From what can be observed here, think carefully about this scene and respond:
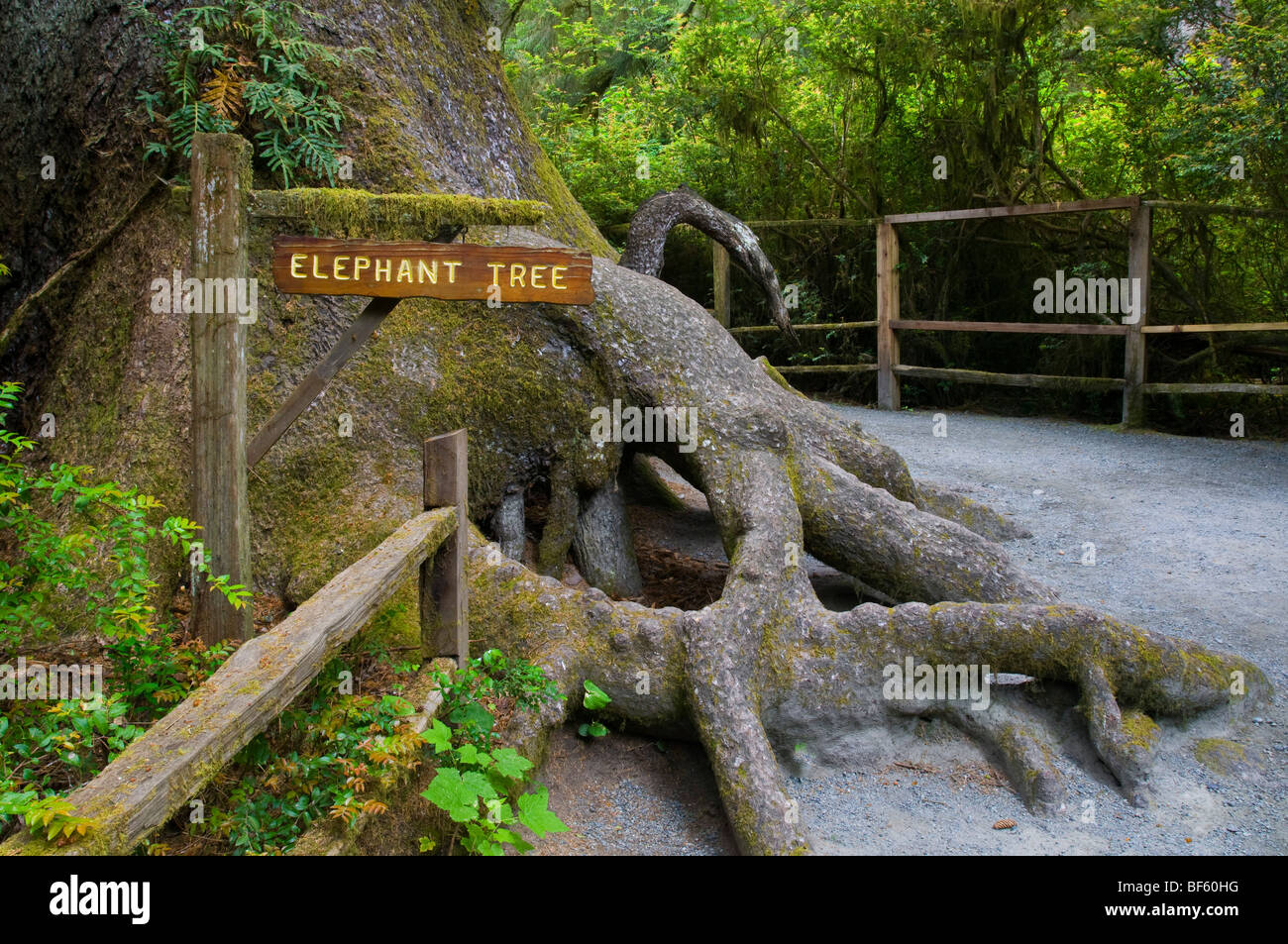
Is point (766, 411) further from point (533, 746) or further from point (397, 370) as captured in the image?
point (533, 746)

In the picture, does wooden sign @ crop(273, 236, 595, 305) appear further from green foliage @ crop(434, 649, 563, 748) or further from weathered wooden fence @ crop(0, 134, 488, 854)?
green foliage @ crop(434, 649, 563, 748)

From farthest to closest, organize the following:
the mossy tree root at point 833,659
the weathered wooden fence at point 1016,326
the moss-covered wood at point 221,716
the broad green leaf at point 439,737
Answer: the weathered wooden fence at point 1016,326 < the mossy tree root at point 833,659 < the broad green leaf at point 439,737 < the moss-covered wood at point 221,716

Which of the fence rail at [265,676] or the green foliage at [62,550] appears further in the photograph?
the green foliage at [62,550]

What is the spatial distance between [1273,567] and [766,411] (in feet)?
9.41

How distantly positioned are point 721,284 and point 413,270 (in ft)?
29.4

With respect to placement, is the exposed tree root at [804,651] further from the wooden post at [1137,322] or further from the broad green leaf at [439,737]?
the wooden post at [1137,322]

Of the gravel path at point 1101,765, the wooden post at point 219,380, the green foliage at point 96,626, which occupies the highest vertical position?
the wooden post at point 219,380

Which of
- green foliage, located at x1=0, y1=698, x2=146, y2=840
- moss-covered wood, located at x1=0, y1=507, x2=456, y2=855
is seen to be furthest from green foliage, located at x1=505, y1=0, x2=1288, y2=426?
green foliage, located at x1=0, y1=698, x2=146, y2=840

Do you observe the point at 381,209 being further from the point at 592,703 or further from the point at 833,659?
the point at 833,659

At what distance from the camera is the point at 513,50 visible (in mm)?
17781

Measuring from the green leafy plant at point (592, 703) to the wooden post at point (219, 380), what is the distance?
1.17m

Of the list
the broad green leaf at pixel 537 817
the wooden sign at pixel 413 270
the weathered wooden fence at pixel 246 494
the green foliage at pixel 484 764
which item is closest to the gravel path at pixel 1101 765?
the green foliage at pixel 484 764

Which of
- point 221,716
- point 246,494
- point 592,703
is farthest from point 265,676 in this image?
point 592,703

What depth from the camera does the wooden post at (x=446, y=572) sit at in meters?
3.90
